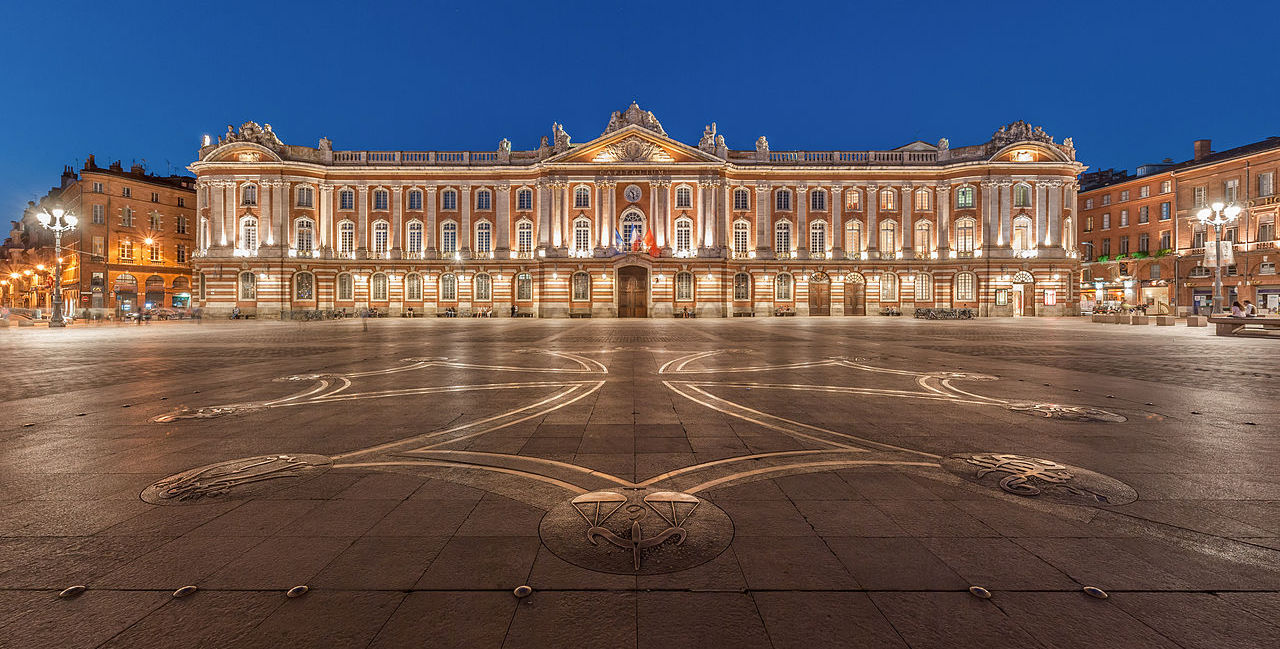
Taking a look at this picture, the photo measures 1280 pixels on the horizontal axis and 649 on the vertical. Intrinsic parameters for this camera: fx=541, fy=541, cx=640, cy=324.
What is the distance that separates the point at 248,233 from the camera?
46219 mm

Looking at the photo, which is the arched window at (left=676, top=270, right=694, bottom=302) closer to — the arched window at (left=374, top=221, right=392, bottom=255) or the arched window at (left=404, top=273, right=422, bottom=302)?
the arched window at (left=404, top=273, right=422, bottom=302)

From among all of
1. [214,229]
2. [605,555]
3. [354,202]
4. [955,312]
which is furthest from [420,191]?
[605,555]

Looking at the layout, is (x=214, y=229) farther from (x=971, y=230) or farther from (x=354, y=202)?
(x=971, y=230)

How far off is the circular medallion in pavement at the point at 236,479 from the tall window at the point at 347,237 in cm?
4871

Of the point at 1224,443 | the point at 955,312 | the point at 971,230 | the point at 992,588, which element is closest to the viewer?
the point at 992,588

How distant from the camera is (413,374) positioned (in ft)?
35.5

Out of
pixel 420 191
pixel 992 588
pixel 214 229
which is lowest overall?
pixel 992 588

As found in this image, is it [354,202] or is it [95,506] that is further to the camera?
[354,202]

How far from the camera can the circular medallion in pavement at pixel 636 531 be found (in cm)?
300

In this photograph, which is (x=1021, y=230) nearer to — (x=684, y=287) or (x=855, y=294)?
(x=855, y=294)

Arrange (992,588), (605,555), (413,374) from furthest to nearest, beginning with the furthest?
(413,374), (605,555), (992,588)

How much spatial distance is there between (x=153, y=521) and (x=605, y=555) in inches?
121

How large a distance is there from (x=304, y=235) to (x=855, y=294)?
48.5 meters

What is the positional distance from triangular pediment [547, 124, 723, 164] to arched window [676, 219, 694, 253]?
5068 millimetres
